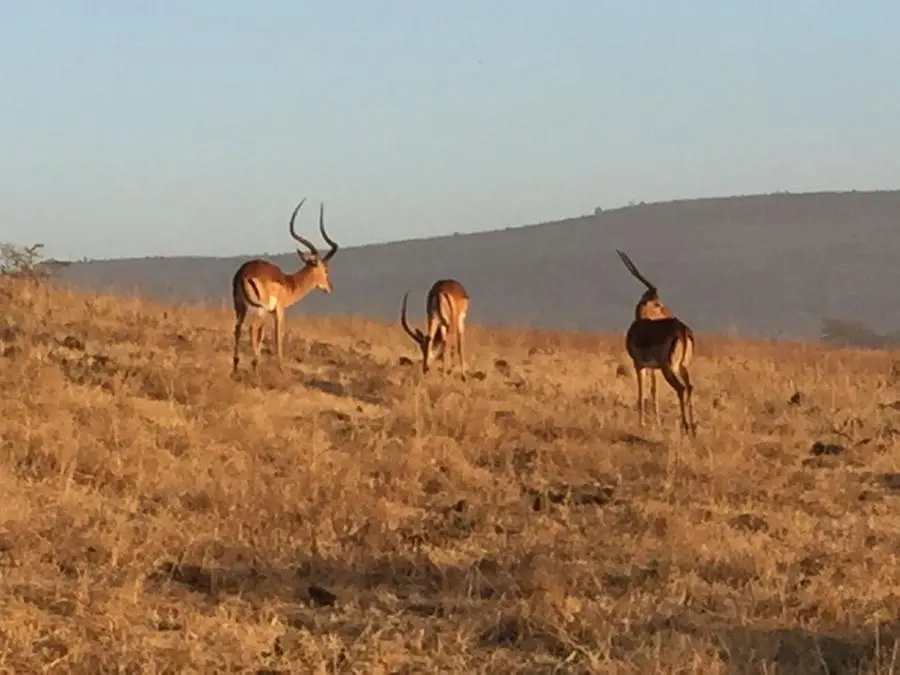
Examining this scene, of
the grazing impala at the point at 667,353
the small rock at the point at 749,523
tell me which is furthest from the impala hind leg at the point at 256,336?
the small rock at the point at 749,523

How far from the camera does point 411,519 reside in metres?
9.15

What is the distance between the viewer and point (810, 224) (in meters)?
76.6

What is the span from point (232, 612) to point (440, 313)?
12539mm

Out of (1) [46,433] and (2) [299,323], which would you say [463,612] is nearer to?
(1) [46,433]

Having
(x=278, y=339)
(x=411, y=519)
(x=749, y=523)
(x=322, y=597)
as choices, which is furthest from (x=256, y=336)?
(x=322, y=597)

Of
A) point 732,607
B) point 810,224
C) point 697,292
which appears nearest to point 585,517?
point 732,607

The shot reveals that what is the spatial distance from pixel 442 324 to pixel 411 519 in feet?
31.8

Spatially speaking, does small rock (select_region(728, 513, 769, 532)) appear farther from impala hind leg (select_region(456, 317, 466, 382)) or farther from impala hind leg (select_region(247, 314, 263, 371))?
impala hind leg (select_region(456, 317, 466, 382))

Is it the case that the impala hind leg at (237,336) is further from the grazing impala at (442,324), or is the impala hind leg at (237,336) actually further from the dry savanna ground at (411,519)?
the grazing impala at (442,324)

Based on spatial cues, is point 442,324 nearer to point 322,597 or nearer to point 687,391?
point 687,391

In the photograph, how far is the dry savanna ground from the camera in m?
6.06

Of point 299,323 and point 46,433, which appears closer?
point 46,433

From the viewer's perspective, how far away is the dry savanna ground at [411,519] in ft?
19.9

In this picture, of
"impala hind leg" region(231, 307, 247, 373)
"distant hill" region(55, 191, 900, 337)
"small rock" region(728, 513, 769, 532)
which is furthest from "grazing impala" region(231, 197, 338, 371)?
"distant hill" region(55, 191, 900, 337)
